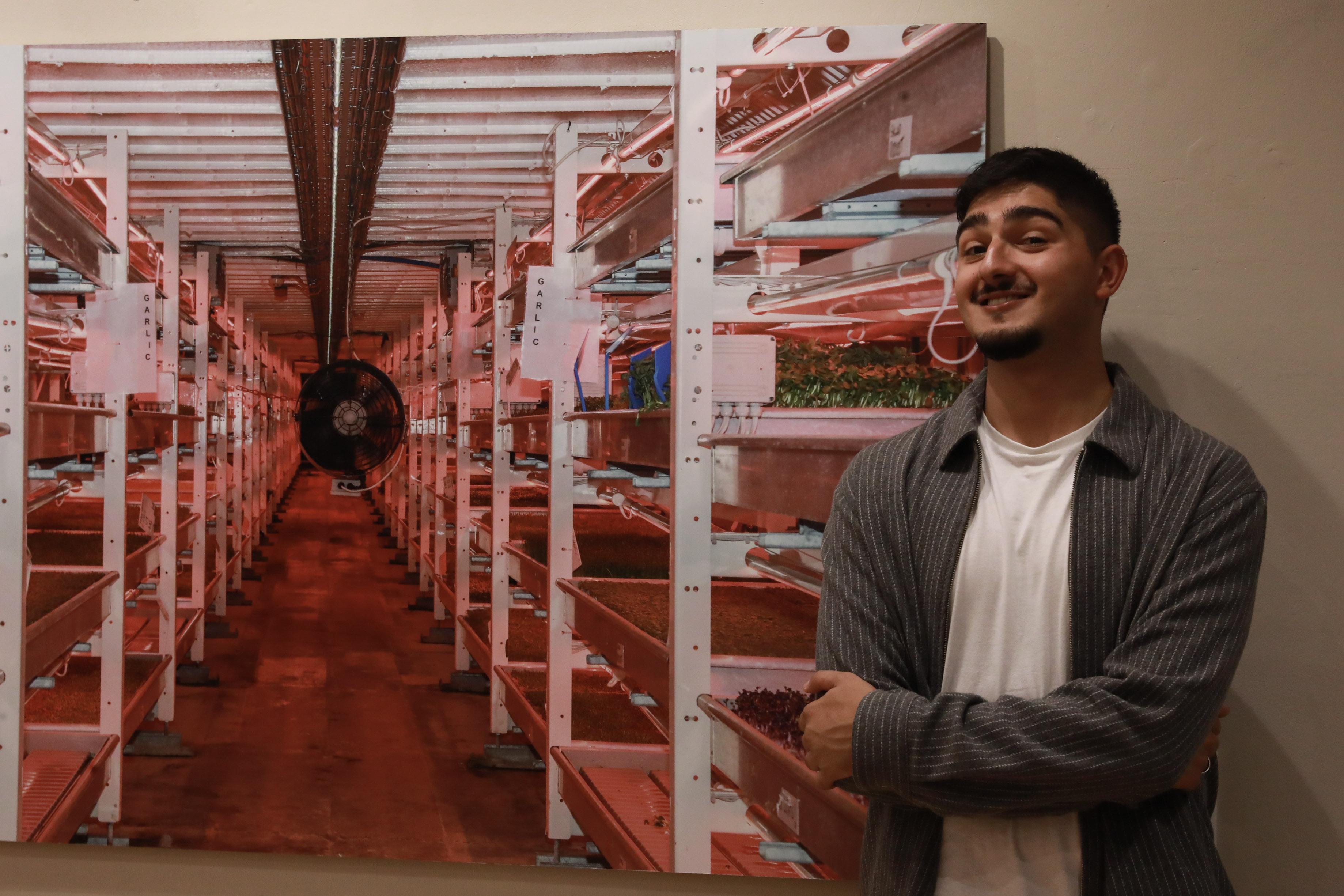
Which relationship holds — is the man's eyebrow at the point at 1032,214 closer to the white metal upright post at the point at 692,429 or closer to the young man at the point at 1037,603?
the young man at the point at 1037,603

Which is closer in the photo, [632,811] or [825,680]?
[825,680]

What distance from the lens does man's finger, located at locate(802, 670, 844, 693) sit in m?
1.28

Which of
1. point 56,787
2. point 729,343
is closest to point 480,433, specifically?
point 729,343

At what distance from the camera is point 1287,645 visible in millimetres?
1794

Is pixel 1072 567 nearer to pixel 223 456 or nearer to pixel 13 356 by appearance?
pixel 13 356

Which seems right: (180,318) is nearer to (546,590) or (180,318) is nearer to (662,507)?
(546,590)

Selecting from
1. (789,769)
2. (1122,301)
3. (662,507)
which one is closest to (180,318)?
(662,507)

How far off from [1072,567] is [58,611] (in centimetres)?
217

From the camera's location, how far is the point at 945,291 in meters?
1.77

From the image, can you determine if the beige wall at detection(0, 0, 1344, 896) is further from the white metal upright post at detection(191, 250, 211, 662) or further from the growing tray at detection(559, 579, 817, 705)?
the white metal upright post at detection(191, 250, 211, 662)

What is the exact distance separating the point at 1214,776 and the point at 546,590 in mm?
1666

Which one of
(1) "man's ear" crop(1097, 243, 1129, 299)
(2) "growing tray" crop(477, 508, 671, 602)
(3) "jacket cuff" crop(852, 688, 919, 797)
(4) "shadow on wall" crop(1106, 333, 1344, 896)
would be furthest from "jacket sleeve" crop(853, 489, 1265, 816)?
(2) "growing tray" crop(477, 508, 671, 602)

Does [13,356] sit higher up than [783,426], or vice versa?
[13,356]

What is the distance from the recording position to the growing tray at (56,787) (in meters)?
2.13
